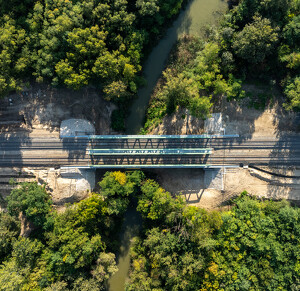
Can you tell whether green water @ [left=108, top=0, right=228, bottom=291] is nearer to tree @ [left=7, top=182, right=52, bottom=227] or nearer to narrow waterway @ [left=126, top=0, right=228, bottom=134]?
narrow waterway @ [left=126, top=0, right=228, bottom=134]

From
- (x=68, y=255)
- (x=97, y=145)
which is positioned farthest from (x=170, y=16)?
(x=68, y=255)

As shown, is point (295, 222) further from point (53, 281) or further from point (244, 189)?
point (53, 281)

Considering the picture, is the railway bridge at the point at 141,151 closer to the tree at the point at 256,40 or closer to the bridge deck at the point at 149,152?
the bridge deck at the point at 149,152

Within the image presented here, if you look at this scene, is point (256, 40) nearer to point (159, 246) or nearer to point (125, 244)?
point (159, 246)

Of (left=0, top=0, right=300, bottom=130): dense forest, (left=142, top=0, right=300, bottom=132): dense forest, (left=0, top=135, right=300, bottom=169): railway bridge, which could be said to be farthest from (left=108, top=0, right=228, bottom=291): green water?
(left=0, top=135, right=300, bottom=169): railway bridge

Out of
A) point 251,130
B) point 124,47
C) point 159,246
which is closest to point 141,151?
point 159,246

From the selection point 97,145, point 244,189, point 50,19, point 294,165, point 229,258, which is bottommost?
point 229,258
